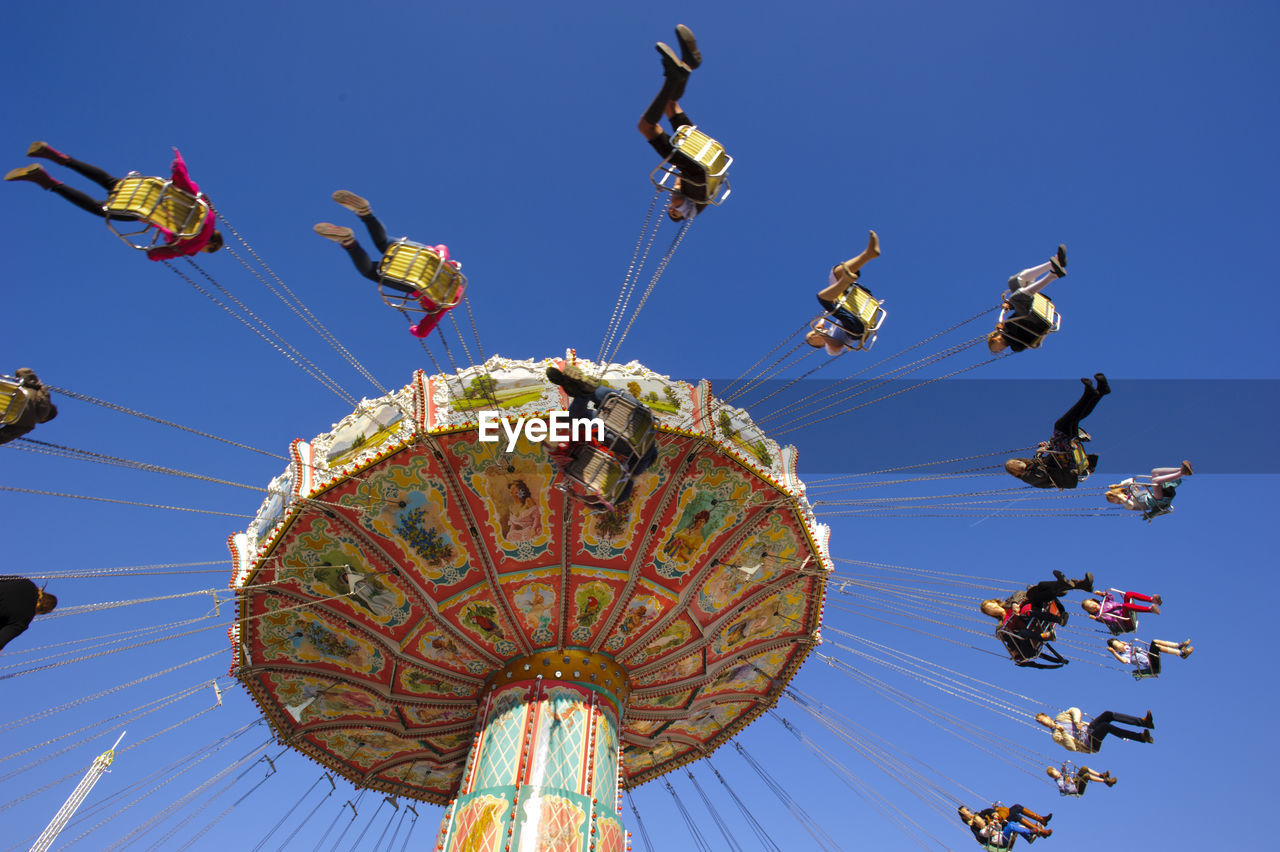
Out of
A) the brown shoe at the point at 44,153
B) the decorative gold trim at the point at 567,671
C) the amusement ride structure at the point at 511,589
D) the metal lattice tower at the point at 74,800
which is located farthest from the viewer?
the metal lattice tower at the point at 74,800

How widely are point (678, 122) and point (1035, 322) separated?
186 inches

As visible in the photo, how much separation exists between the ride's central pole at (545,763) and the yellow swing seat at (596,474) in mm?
3842

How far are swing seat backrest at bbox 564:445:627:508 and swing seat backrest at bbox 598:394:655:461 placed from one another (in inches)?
7.6

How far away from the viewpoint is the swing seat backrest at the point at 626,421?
788cm

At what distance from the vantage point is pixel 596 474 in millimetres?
7867

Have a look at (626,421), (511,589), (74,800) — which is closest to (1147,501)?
(626,421)

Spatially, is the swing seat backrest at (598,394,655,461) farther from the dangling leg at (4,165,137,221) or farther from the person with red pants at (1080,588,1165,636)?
the person with red pants at (1080,588,1165,636)

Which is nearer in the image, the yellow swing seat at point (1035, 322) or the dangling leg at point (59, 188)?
the dangling leg at point (59, 188)

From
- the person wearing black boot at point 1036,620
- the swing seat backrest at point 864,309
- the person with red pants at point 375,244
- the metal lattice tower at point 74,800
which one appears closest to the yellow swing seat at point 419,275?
the person with red pants at point 375,244

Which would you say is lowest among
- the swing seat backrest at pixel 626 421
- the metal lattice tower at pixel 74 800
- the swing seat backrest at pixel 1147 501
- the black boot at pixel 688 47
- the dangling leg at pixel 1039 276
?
the metal lattice tower at pixel 74 800

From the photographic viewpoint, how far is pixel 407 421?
361 inches

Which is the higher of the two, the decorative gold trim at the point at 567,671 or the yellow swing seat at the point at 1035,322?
the yellow swing seat at the point at 1035,322

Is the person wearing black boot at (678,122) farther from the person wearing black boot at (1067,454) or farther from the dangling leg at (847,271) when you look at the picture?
the person wearing black boot at (1067,454)

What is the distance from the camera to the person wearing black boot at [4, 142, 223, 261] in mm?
6656
